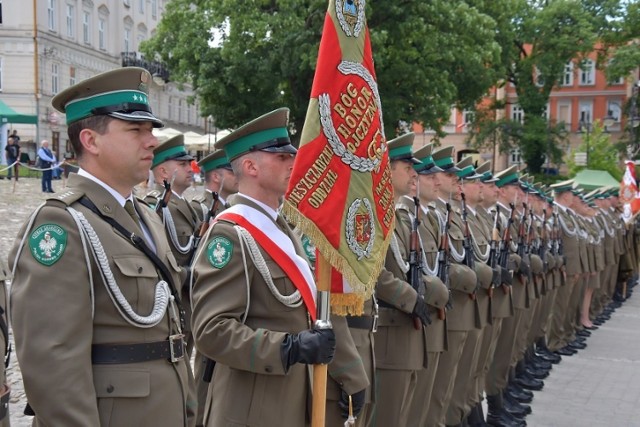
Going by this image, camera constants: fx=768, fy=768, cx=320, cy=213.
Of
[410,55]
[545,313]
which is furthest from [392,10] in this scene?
[545,313]

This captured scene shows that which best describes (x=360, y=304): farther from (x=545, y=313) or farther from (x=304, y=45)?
(x=304, y=45)

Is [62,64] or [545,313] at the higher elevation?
[62,64]

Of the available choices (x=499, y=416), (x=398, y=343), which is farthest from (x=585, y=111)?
(x=398, y=343)

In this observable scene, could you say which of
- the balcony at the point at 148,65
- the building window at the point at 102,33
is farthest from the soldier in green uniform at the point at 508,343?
the building window at the point at 102,33

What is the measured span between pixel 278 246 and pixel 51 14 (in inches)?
Result: 1682

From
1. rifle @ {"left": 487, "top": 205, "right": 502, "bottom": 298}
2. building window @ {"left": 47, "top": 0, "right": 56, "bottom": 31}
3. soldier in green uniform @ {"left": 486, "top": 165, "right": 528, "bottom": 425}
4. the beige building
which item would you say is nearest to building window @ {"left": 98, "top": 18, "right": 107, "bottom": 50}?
the beige building

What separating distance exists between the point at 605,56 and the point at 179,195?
4576cm

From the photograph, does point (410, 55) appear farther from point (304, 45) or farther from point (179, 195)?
point (179, 195)

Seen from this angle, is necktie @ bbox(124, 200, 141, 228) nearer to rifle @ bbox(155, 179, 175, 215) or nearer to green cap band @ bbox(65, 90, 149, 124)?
green cap band @ bbox(65, 90, 149, 124)

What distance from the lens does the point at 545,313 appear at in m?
9.48

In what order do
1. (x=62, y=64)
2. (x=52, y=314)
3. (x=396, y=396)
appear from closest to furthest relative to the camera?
(x=52, y=314) → (x=396, y=396) → (x=62, y=64)

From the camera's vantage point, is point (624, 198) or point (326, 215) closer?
point (326, 215)


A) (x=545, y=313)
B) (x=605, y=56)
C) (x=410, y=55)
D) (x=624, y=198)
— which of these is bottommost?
(x=545, y=313)

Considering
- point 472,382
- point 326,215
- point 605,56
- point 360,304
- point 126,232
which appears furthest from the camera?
point 605,56
